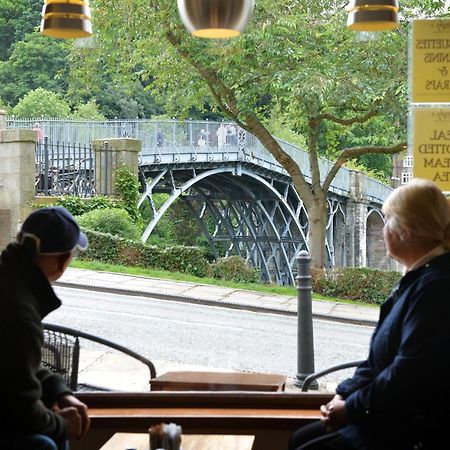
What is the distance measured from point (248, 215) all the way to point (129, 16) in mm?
16861

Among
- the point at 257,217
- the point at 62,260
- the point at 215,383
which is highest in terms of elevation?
the point at 62,260

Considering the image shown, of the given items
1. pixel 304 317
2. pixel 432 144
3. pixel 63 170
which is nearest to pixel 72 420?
pixel 432 144

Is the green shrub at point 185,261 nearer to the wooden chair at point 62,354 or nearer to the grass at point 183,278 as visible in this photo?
the grass at point 183,278

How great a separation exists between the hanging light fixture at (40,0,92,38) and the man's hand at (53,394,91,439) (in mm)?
1216

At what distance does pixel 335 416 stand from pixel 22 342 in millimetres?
853

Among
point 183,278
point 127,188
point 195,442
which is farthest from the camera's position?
point 127,188

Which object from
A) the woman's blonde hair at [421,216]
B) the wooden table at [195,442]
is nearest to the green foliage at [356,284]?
the wooden table at [195,442]

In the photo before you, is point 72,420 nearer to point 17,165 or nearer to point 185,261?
point 17,165

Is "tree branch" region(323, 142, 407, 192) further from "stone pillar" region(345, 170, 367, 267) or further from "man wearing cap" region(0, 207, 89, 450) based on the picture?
"stone pillar" region(345, 170, 367, 267)

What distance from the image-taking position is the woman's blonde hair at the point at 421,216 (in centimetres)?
212

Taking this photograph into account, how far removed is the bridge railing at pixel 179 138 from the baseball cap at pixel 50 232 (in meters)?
12.8

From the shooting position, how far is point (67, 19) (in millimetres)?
2816

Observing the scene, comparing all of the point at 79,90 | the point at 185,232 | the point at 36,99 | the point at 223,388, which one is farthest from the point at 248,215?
the point at 223,388

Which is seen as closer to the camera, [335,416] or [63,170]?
[335,416]
